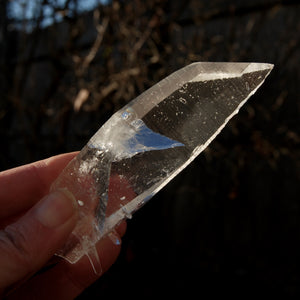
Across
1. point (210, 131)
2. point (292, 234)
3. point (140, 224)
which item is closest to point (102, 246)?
point (210, 131)

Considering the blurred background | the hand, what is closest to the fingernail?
the hand

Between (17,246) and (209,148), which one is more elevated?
(17,246)

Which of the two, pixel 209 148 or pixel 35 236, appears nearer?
pixel 35 236

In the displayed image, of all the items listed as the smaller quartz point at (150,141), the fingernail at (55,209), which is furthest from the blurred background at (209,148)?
the fingernail at (55,209)

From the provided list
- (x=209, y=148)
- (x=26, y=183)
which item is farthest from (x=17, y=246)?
(x=209, y=148)

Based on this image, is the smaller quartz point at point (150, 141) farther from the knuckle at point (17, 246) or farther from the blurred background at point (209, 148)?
the blurred background at point (209, 148)

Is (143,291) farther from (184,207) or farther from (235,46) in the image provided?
(235,46)

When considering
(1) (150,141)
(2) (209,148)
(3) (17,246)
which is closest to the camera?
(3) (17,246)

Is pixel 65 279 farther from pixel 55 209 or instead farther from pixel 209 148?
pixel 209 148
